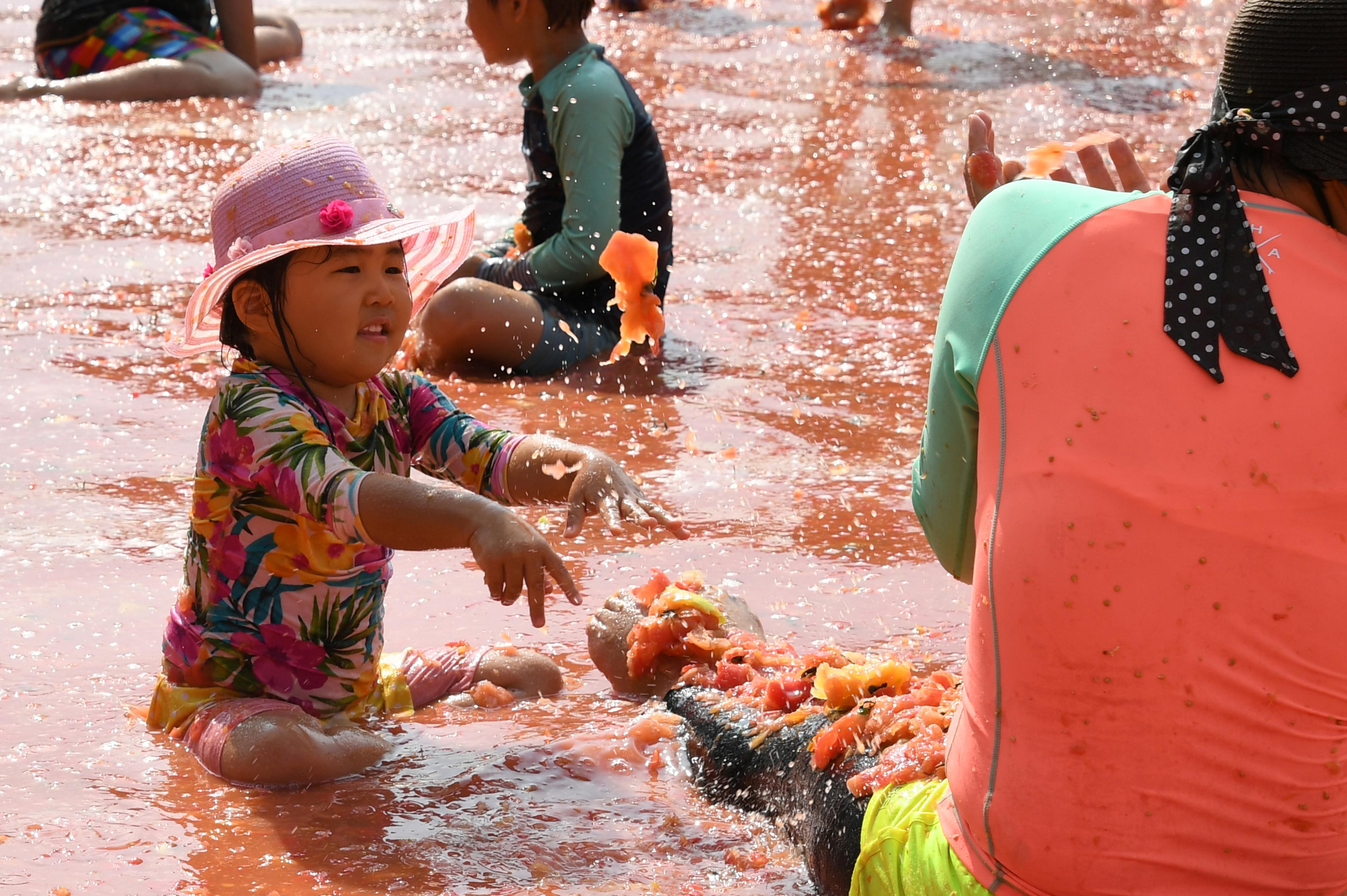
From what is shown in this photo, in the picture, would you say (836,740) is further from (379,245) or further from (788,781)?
(379,245)

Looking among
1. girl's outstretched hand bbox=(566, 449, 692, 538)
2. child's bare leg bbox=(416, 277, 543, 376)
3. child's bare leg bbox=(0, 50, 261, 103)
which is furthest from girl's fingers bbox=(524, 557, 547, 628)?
child's bare leg bbox=(0, 50, 261, 103)

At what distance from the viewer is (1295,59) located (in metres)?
1.62

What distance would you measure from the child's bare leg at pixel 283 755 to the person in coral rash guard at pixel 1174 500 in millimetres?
1282

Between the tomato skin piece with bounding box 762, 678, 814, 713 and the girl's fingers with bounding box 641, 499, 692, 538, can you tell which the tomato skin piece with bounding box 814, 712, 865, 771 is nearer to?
the tomato skin piece with bounding box 762, 678, 814, 713

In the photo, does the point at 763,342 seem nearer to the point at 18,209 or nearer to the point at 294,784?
the point at 294,784

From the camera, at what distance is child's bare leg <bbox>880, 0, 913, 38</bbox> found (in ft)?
39.2

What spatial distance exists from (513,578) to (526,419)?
2.47m

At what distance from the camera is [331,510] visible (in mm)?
2512

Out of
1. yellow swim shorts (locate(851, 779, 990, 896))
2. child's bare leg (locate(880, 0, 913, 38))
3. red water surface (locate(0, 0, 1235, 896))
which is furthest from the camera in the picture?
child's bare leg (locate(880, 0, 913, 38))

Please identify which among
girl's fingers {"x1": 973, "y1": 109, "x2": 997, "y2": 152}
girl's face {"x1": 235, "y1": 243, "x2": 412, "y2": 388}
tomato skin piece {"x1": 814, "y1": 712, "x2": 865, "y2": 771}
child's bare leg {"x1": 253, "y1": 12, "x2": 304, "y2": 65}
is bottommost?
tomato skin piece {"x1": 814, "y1": 712, "x2": 865, "y2": 771}

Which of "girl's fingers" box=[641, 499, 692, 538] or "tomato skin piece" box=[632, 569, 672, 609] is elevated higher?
"girl's fingers" box=[641, 499, 692, 538]

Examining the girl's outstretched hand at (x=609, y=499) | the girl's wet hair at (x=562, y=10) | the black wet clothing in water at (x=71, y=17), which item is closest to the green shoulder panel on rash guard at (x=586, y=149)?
the girl's wet hair at (x=562, y=10)

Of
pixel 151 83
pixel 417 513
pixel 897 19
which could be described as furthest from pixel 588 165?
pixel 897 19

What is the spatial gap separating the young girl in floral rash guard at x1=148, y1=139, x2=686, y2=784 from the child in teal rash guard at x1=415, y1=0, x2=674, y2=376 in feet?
7.26
